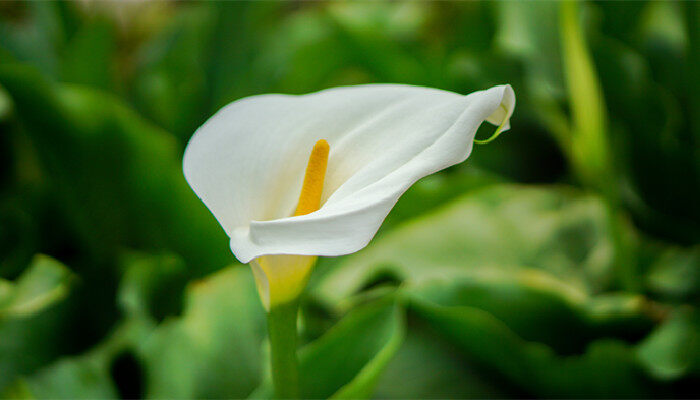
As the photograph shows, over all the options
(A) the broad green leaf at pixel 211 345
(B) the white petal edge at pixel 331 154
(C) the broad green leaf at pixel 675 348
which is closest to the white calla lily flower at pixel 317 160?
(B) the white petal edge at pixel 331 154

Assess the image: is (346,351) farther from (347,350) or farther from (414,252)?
(414,252)

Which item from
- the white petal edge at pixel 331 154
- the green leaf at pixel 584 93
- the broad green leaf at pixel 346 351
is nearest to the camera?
the white petal edge at pixel 331 154

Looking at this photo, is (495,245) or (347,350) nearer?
(347,350)

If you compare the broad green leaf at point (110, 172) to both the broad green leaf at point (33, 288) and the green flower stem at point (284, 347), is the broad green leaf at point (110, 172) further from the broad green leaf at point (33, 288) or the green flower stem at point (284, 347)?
the green flower stem at point (284, 347)

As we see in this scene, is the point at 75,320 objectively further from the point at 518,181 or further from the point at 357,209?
the point at 518,181

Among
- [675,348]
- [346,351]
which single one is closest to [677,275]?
[675,348]

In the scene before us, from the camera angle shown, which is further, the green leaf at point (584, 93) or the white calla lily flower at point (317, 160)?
the green leaf at point (584, 93)

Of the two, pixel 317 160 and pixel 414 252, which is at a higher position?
pixel 317 160

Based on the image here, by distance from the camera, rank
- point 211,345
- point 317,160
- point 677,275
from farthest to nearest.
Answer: point 677,275 < point 211,345 < point 317,160
